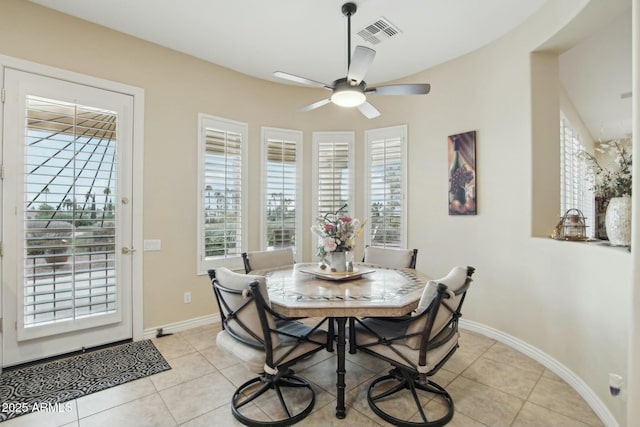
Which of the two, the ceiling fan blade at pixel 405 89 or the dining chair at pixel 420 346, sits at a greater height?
the ceiling fan blade at pixel 405 89

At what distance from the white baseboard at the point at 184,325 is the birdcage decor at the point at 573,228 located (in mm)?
3797

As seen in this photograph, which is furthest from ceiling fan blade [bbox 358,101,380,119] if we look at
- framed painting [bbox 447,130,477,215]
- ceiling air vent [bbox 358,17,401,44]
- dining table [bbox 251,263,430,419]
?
dining table [bbox 251,263,430,419]

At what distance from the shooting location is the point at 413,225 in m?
4.07

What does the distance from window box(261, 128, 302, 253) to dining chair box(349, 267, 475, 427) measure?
87.3 inches

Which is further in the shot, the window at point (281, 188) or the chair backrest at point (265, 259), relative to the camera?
the window at point (281, 188)

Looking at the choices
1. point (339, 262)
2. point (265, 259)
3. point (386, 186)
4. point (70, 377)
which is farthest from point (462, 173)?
point (70, 377)

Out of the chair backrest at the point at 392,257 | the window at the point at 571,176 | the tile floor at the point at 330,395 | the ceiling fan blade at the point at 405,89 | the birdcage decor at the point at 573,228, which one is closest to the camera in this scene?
the tile floor at the point at 330,395

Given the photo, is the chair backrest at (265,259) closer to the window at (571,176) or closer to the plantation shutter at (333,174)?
the plantation shutter at (333,174)

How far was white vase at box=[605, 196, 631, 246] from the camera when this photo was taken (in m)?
2.02

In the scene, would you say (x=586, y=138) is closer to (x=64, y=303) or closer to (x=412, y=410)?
(x=412, y=410)

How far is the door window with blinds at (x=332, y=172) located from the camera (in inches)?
177

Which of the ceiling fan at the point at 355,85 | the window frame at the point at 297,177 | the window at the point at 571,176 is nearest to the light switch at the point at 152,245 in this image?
the window frame at the point at 297,177

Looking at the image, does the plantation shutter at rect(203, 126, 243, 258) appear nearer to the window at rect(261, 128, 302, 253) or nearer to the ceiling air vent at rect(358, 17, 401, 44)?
the window at rect(261, 128, 302, 253)

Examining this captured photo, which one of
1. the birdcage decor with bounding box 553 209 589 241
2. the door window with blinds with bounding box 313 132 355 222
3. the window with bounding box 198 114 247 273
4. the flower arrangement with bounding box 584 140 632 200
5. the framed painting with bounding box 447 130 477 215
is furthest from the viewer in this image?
the door window with blinds with bounding box 313 132 355 222
